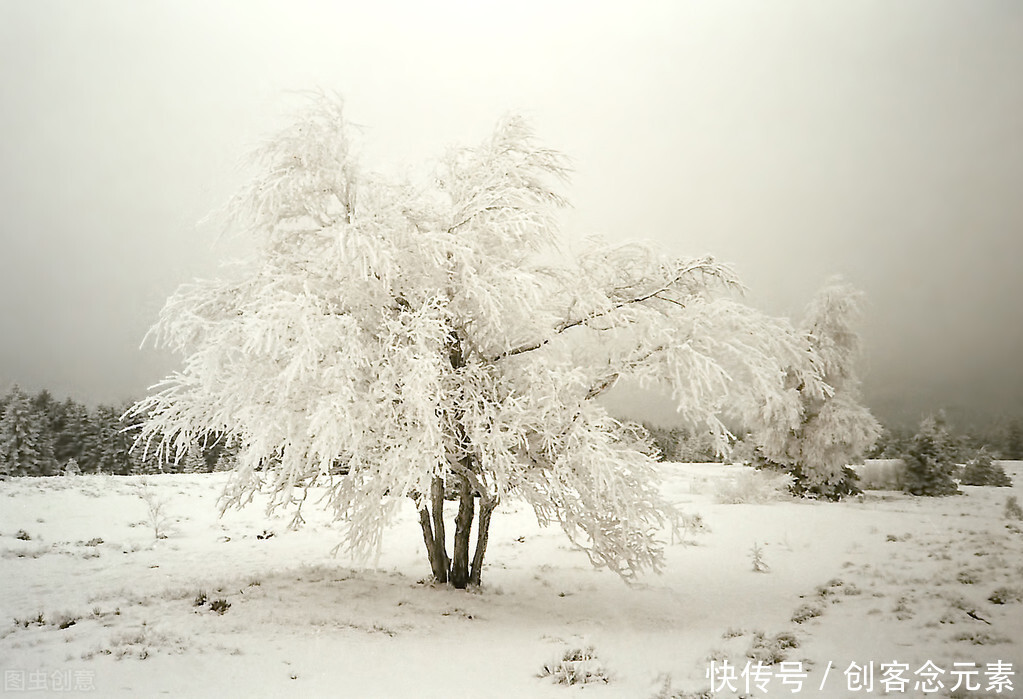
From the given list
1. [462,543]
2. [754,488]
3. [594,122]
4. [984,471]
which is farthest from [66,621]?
[754,488]

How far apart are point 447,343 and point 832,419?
49.0ft

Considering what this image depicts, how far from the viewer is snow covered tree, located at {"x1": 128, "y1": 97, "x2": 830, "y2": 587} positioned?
646 cm

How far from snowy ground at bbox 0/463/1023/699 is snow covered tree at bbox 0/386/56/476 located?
6.95 meters

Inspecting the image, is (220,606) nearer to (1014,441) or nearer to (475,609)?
(475,609)

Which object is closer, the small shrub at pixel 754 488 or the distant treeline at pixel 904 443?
the distant treeline at pixel 904 443

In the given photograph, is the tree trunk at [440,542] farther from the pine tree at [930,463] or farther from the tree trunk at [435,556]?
the pine tree at [930,463]

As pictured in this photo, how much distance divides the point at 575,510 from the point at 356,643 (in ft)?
8.87


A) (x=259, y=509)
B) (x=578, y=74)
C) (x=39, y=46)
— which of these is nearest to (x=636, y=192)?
(x=578, y=74)

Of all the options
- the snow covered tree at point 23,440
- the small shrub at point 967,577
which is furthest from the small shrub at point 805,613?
the snow covered tree at point 23,440

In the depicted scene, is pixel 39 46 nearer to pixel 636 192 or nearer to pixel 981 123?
pixel 636 192

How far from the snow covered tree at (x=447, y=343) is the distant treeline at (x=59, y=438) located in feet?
38.3

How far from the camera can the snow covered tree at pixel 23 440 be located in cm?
1894

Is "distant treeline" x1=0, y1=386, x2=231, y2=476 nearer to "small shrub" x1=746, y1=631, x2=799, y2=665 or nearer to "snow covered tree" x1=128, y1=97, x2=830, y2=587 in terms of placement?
"snow covered tree" x1=128, y1=97, x2=830, y2=587

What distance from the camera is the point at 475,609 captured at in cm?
779
